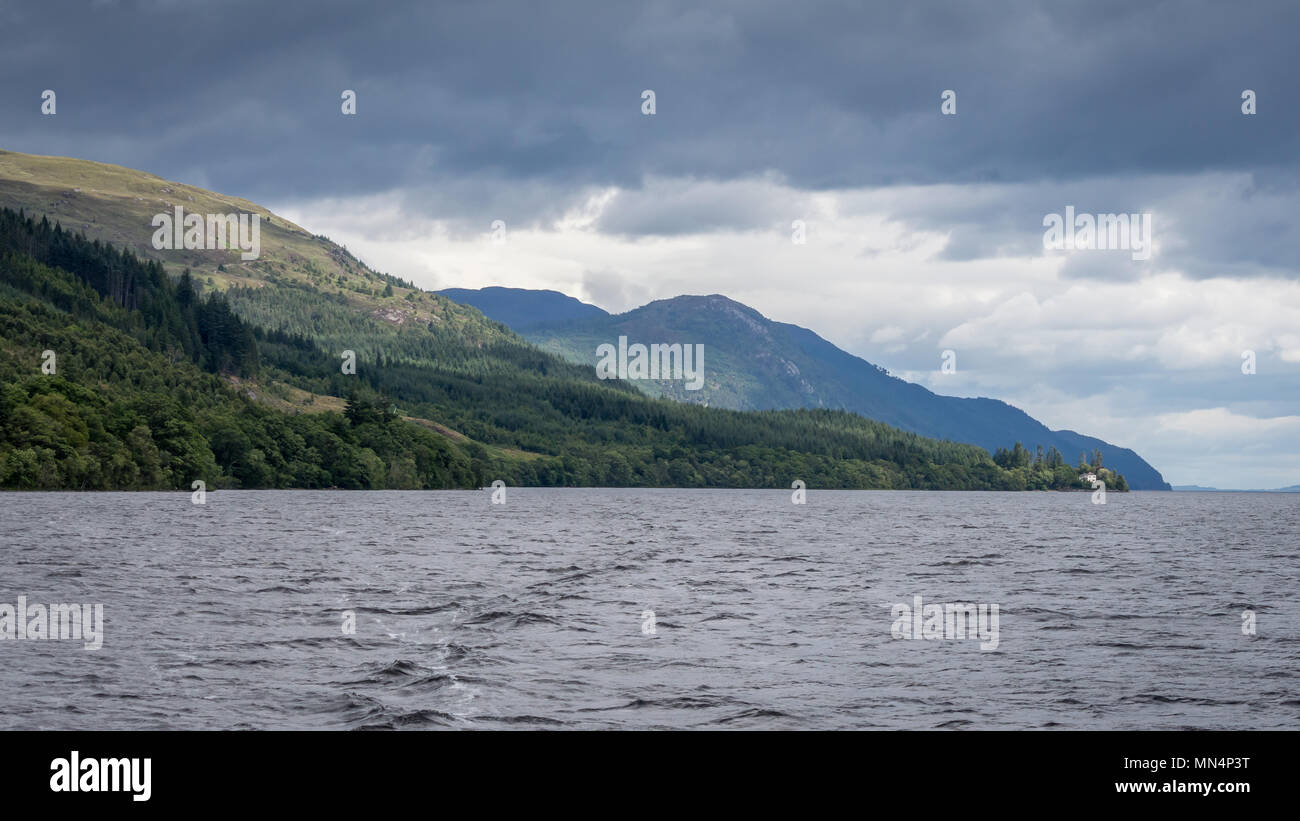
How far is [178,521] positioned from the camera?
440 ft

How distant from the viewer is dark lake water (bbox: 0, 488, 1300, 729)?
33.2 meters

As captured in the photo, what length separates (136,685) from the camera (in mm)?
35281

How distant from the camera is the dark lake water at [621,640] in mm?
33188

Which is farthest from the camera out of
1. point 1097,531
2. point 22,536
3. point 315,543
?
point 1097,531

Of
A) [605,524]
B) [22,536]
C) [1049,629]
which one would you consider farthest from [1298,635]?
[605,524]

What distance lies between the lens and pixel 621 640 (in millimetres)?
47719

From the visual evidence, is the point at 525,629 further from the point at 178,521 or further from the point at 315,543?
the point at 178,521
